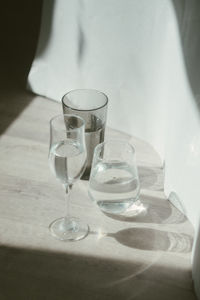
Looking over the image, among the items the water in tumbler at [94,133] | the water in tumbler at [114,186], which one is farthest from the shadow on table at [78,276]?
the water in tumbler at [94,133]

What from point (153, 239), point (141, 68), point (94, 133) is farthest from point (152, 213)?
point (141, 68)

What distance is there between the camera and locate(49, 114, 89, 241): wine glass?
2.72 feet

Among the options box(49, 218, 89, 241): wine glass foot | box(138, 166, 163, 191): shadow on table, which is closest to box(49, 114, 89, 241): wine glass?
box(49, 218, 89, 241): wine glass foot

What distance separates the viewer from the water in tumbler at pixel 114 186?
954 millimetres

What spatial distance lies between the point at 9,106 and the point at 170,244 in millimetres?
602

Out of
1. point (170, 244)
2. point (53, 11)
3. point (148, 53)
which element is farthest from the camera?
point (53, 11)

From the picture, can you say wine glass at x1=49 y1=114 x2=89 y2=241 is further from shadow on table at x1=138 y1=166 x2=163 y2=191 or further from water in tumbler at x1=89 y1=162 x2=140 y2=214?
shadow on table at x1=138 y1=166 x2=163 y2=191

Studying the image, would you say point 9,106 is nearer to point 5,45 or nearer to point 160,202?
point 5,45

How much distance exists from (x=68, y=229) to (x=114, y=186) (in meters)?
0.12

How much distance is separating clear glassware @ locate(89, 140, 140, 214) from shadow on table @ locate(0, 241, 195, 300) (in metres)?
0.12

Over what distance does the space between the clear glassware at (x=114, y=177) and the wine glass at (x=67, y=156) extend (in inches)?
2.7

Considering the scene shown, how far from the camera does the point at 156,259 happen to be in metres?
0.91

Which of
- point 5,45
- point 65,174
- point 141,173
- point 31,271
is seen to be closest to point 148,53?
point 141,173

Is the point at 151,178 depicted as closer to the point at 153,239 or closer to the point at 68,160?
the point at 153,239
